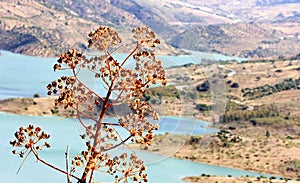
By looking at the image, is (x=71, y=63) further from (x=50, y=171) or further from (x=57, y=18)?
(x=57, y=18)

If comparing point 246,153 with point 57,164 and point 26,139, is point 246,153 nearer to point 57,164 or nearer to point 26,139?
point 57,164

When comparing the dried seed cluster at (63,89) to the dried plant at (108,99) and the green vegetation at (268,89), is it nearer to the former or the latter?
the dried plant at (108,99)

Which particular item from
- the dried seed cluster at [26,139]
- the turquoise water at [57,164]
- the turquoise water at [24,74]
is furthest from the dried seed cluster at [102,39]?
the turquoise water at [24,74]

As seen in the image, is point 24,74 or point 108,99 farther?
point 24,74

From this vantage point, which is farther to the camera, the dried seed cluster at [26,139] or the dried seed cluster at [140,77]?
the dried seed cluster at [140,77]

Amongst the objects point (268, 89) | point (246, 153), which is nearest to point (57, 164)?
point (246, 153)

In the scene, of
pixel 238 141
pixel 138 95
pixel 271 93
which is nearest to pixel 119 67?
pixel 138 95
